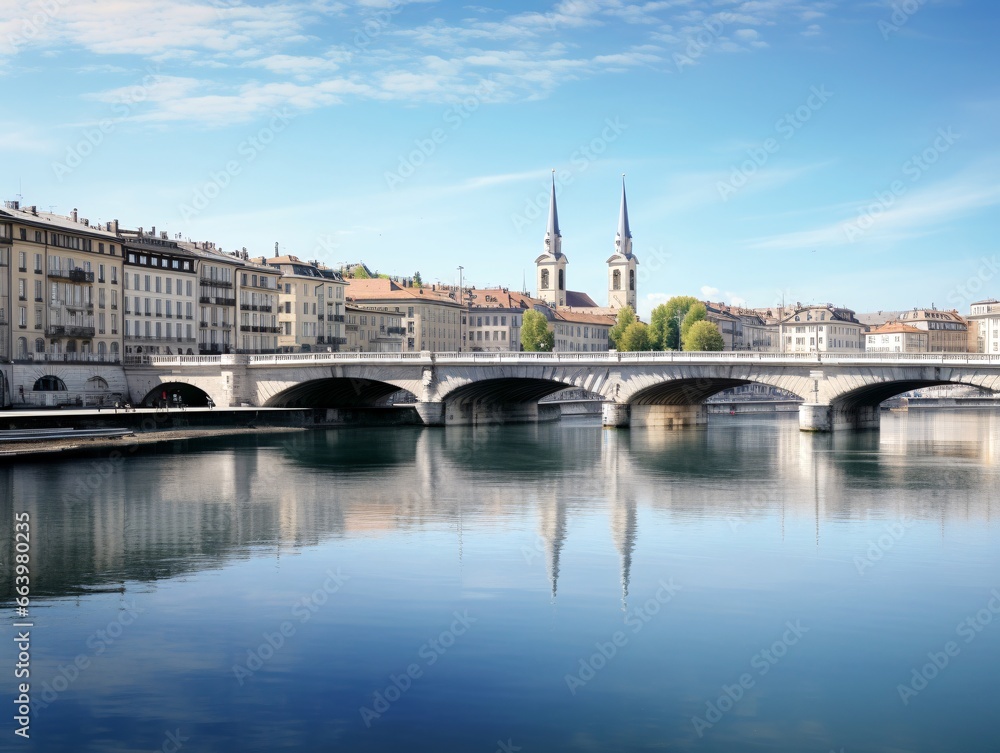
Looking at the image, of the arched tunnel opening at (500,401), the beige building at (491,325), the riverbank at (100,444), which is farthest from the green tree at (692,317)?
the riverbank at (100,444)

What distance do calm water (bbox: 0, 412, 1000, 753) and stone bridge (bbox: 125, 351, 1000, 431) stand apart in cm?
3001

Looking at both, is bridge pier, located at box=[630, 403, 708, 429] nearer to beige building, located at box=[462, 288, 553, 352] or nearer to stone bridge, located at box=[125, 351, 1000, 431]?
stone bridge, located at box=[125, 351, 1000, 431]

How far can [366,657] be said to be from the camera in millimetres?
20188

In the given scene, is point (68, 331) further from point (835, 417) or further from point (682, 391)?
point (835, 417)

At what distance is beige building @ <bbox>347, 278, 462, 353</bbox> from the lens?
14738cm

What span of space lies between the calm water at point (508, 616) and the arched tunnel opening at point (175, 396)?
46.1 m

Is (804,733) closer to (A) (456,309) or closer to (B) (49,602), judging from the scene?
(B) (49,602)

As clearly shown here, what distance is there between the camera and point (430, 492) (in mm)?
45125

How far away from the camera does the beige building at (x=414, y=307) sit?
14738 cm

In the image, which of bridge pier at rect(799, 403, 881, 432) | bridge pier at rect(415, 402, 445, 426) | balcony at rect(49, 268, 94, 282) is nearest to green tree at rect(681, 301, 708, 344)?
bridge pier at rect(799, 403, 881, 432)

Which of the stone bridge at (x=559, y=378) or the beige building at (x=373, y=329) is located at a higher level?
the beige building at (x=373, y=329)

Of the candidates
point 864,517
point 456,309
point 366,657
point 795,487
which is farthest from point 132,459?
point 456,309

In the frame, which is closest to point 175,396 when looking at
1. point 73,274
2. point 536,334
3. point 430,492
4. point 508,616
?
point 73,274

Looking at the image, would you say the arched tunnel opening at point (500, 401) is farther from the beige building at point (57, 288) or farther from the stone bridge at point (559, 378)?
the beige building at point (57, 288)
